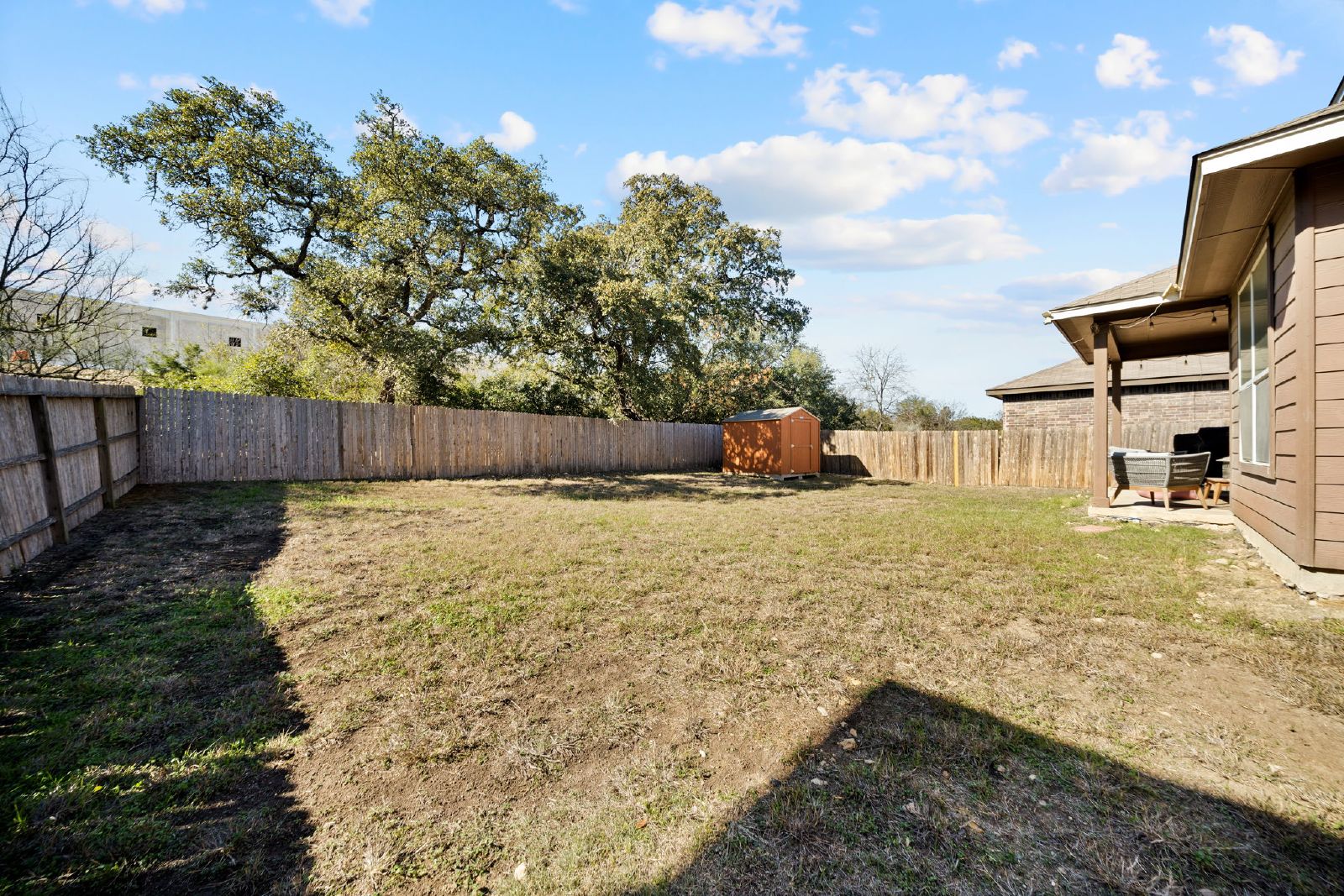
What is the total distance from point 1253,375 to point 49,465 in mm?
11115

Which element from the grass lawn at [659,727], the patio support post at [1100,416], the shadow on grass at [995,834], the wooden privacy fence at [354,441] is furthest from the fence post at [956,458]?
the shadow on grass at [995,834]

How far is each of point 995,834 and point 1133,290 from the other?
792 cm

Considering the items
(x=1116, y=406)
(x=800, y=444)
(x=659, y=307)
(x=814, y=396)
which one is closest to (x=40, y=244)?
(x=659, y=307)

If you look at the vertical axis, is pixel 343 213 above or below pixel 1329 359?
above

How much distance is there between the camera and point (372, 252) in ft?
39.8

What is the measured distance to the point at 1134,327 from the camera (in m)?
8.10

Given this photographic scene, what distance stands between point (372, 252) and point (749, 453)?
11.2 m

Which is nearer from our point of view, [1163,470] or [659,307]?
[1163,470]

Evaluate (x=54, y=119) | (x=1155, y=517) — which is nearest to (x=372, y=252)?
(x=54, y=119)

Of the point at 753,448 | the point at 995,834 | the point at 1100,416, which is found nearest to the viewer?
the point at 995,834

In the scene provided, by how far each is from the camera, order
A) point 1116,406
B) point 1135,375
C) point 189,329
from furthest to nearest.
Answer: point 189,329
point 1135,375
point 1116,406

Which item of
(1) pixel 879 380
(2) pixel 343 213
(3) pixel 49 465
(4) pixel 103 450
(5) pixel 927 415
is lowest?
(3) pixel 49 465

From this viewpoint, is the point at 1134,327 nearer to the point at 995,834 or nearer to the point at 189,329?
the point at 995,834

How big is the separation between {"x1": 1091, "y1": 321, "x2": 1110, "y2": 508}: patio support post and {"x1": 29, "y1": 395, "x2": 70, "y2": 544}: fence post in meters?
11.2
